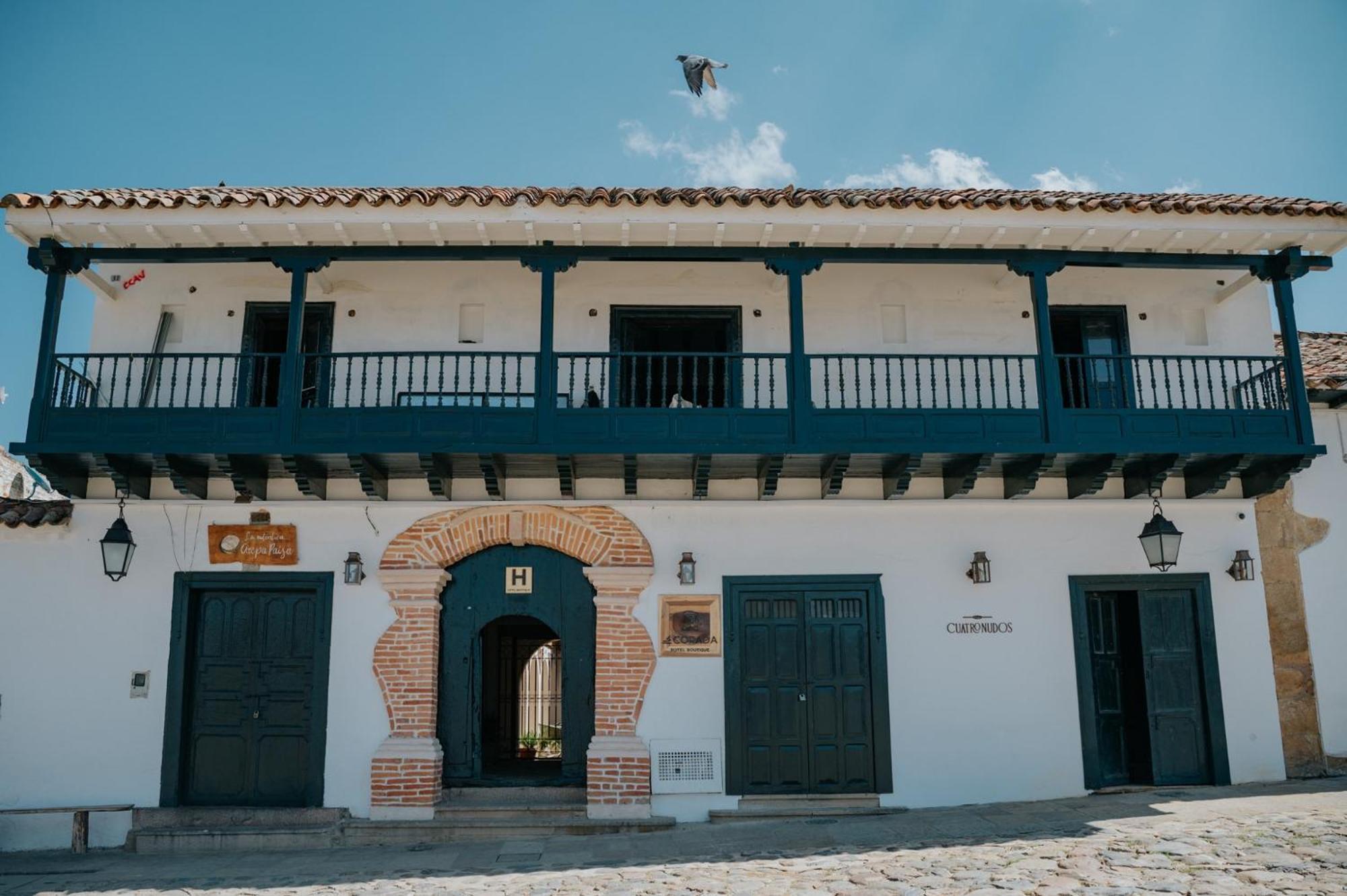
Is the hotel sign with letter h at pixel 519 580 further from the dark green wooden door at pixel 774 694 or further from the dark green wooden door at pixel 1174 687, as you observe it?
the dark green wooden door at pixel 1174 687

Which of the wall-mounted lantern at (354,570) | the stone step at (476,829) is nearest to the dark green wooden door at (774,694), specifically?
the stone step at (476,829)

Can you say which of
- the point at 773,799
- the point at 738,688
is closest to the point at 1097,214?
the point at 738,688

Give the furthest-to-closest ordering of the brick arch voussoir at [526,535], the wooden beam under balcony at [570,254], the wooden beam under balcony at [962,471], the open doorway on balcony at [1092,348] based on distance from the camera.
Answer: the open doorway on balcony at [1092,348]
the brick arch voussoir at [526,535]
the wooden beam under balcony at [570,254]
the wooden beam under balcony at [962,471]

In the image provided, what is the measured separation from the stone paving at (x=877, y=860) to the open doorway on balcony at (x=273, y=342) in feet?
14.6

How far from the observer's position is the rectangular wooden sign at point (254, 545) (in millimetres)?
9602

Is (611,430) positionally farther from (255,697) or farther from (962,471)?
(255,697)

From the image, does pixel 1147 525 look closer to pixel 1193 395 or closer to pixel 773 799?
pixel 1193 395

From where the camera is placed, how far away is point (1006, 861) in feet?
23.3

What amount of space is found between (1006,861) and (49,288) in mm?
9748

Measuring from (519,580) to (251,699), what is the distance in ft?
9.22

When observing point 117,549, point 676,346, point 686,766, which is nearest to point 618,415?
point 676,346

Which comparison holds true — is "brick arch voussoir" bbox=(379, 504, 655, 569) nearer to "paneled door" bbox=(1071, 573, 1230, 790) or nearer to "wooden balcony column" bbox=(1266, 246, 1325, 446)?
"paneled door" bbox=(1071, 573, 1230, 790)

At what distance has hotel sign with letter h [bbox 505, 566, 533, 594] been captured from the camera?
976 centimetres

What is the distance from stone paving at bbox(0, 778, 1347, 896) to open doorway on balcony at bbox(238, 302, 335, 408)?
445 centimetres
